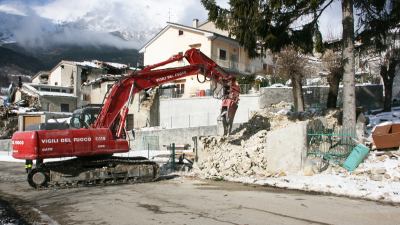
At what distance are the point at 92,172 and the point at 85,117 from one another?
2.26 metres

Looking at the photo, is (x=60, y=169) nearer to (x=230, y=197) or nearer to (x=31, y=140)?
(x=31, y=140)

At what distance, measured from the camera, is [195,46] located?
4934 cm

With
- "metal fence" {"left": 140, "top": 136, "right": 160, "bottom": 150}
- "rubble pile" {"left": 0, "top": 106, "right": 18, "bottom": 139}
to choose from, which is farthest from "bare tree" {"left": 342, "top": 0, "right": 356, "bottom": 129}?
"rubble pile" {"left": 0, "top": 106, "right": 18, "bottom": 139}

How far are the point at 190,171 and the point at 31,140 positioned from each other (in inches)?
282

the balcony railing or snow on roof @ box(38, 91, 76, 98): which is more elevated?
the balcony railing

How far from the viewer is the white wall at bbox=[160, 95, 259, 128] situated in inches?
1407

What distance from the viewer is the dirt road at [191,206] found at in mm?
10766

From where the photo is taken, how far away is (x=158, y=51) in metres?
52.8

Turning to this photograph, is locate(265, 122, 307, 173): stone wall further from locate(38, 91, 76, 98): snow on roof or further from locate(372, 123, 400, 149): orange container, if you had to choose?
locate(38, 91, 76, 98): snow on roof

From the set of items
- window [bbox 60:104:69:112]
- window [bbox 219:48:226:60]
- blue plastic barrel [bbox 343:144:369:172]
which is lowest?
blue plastic barrel [bbox 343:144:369:172]

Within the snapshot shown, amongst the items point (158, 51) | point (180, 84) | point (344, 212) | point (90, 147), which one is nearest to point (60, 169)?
point (90, 147)

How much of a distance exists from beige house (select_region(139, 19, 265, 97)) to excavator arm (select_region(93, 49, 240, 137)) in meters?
24.5

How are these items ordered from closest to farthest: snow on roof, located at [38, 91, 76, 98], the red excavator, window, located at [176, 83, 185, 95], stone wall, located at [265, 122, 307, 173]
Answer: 1. the red excavator
2. stone wall, located at [265, 122, 307, 173]
3. window, located at [176, 83, 185, 95]
4. snow on roof, located at [38, 91, 76, 98]

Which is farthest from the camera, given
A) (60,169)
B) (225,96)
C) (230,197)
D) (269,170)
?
(225,96)
